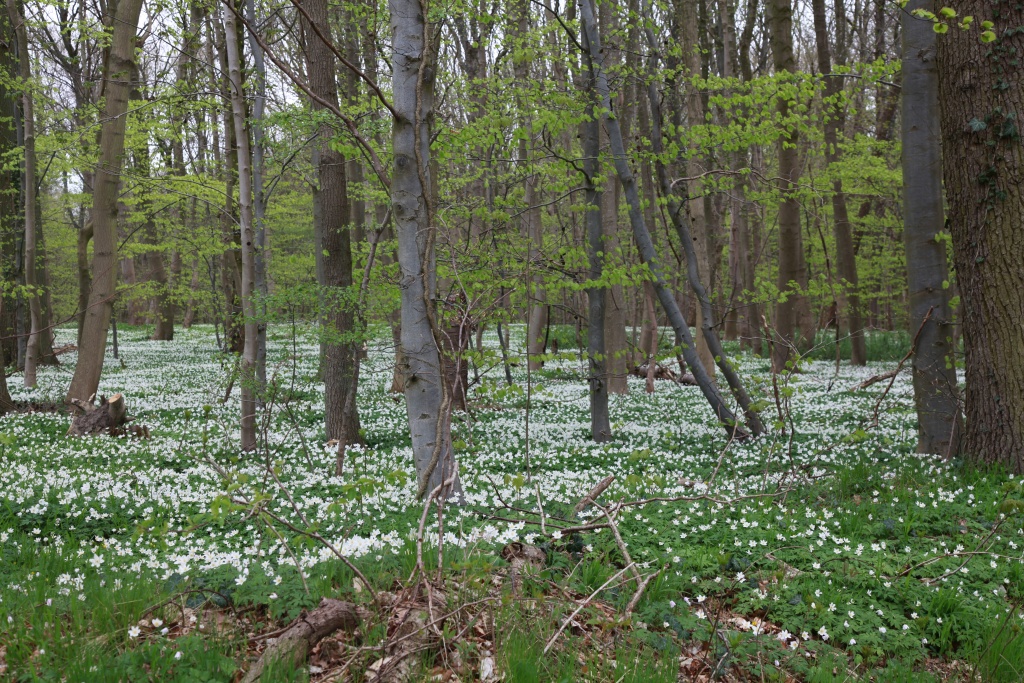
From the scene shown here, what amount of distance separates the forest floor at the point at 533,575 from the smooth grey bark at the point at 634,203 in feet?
7.50

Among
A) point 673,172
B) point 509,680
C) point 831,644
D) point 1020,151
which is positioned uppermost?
point 673,172

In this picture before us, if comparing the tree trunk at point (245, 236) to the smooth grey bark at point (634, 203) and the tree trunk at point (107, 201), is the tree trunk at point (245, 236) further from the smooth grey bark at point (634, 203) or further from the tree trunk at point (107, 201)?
the smooth grey bark at point (634, 203)

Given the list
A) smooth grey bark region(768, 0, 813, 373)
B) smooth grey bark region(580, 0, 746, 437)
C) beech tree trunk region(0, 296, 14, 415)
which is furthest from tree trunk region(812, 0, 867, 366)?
beech tree trunk region(0, 296, 14, 415)

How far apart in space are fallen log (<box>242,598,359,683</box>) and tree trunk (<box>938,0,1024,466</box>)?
21.2 feet

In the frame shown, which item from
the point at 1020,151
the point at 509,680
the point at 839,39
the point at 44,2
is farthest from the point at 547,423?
the point at 839,39

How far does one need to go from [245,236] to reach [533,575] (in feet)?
21.8

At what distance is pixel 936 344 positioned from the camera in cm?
772

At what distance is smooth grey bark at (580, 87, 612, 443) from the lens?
971 centimetres

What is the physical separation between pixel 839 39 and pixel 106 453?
24.7 m

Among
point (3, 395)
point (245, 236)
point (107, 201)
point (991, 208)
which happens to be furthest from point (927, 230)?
point (3, 395)

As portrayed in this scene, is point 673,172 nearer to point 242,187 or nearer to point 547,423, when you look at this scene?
point 547,423

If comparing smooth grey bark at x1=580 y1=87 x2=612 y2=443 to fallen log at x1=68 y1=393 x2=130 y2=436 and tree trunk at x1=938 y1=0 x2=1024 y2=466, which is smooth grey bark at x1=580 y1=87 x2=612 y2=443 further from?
fallen log at x1=68 y1=393 x2=130 y2=436

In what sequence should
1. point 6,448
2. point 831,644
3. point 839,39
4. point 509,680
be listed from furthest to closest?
1. point 839,39
2. point 6,448
3. point 831,644
4. point 509,680

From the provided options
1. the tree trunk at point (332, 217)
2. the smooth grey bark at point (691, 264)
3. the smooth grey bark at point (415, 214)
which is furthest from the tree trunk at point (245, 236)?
the smooth grey bark at point (691, 264)
